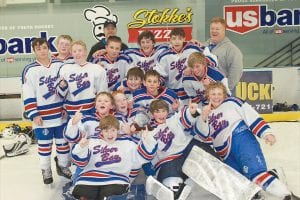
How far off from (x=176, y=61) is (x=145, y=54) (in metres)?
0.29

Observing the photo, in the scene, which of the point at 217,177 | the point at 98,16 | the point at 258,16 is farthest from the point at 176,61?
the point at 258,16

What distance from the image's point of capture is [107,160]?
2729 millimetres

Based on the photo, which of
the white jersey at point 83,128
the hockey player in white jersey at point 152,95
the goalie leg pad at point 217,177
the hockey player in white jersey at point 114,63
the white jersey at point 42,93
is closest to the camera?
the goalie leg pad at point 217,177

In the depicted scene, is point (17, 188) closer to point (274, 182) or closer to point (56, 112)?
point (56, 112)

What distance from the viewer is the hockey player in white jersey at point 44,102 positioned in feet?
10.5

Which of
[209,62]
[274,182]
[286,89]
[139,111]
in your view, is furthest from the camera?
[286,89]

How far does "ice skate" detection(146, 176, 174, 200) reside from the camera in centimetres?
265

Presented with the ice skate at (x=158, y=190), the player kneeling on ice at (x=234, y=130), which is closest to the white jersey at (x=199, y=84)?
the player kneeling on ice at (x=234, y=130)

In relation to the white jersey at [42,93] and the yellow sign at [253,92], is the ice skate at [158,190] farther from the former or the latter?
the yellow sign at [253,92]

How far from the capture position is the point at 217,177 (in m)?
2.64

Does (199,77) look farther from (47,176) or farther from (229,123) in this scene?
(47,176)

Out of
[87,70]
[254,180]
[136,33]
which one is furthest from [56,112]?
[136,33]

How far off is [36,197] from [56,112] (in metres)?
0.61

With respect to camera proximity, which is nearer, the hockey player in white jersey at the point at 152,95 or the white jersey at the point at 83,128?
the white jersey at the point at 83,128
